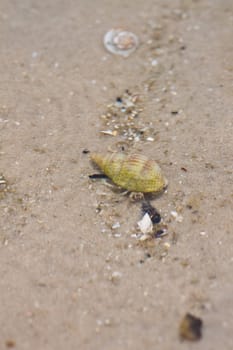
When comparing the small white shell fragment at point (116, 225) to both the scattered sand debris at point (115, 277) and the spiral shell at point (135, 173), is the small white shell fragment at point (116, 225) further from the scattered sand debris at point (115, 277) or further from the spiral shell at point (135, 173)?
the scattered sand debris at point (115, 277)

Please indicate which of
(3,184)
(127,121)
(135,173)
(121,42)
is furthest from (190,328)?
(121,42)

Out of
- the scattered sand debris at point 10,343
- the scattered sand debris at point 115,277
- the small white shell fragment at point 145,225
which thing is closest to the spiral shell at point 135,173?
the small white shell fragment at point 145,225

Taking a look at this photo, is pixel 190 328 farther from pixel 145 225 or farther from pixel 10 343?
pixel 10 343

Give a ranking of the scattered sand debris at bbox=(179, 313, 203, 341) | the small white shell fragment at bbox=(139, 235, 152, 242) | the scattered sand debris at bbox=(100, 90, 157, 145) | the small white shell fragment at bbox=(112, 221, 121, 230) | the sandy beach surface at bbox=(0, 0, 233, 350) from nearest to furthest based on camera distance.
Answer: the scattered sand debris at bbox=(179, 313, 203, 341) → the sandy beach surface at bbox=(0, 0, 233, 350) → the small white shell fragment at bbox=(139, 235, 152, 242) → the small white shell fragment at bbox=(112, 221, 121, 230) → the scattered sand debris at bbox=(100, 90, 157, 145)

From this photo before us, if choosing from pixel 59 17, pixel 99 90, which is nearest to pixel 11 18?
pixel 59 17

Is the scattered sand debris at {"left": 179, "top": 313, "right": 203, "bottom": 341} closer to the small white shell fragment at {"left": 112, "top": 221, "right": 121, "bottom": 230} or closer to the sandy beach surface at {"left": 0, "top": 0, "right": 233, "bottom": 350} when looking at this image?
the sandy beach surface at {"left": 0, "top": 0, "right": 233, "bottom": 350}

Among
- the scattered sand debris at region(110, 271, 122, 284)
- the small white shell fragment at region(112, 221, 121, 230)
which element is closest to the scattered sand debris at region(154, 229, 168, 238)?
the small white shell fragment at region(112, 221, 121, 230)
